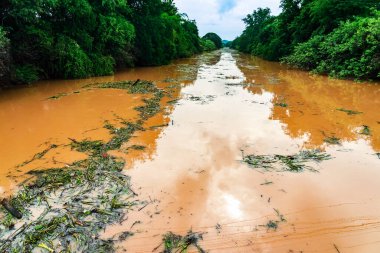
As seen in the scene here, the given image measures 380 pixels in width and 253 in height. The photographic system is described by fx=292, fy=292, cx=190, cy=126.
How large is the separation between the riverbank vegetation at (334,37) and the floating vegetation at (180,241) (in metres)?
13.0

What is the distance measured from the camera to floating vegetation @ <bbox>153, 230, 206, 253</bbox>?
118 inches

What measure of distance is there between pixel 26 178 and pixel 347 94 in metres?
10.9

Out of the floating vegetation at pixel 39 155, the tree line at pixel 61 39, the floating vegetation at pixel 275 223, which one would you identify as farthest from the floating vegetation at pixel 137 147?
the tree line at pixel 61 39

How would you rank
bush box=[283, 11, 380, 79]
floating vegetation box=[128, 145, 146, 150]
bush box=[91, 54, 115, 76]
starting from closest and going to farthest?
floating vegetation box=[128, 145, 146, 150]
bush box=[283, 11, 380, 79]
bush box=[91, 54, 115, 76]

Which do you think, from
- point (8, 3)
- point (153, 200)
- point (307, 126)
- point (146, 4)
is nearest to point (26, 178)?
point (153, 200)

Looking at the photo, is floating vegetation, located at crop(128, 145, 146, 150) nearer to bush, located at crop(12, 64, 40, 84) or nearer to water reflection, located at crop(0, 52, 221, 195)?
water reflection, located at crop(0, 52, 221, 195)

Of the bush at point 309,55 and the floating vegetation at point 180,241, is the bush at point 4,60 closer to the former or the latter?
the floating vegetation at point 180,241

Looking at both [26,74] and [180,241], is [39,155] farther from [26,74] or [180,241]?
[26,74]

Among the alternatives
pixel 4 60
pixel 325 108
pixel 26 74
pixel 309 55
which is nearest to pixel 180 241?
pixel 325 108

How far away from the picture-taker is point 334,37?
54.5 ft

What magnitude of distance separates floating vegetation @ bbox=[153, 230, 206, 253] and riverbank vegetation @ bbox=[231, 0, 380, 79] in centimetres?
1303

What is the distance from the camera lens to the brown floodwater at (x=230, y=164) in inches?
129

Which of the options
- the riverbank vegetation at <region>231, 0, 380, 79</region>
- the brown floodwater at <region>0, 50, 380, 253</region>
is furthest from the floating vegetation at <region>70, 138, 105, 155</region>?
the riverbank vegetation at <region>231, 0, 380, 79</region>

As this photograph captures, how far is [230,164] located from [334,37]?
15004mm
